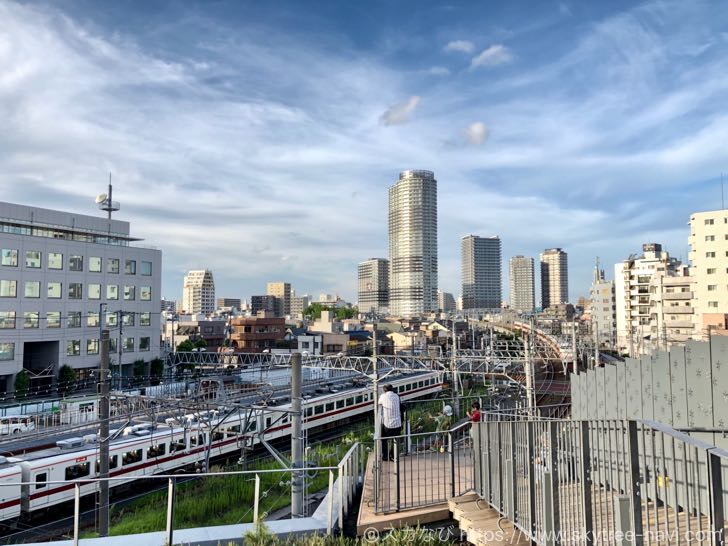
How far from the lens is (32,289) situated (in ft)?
117

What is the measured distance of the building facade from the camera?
34.5 meters

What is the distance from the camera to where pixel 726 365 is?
6031 millimetres

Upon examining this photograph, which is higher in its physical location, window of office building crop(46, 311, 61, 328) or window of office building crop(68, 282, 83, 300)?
window of office building crop(68, 282, 83, 300)

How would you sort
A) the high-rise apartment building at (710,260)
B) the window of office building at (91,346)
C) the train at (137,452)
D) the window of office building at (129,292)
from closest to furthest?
the train at (137,452) < the window of office building at (91,346) < the window of office building at (129,292) < the high-rise apartment building at (710,260)

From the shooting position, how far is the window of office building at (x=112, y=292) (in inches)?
1593

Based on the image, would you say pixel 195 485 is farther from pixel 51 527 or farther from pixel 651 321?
pixel 651 321

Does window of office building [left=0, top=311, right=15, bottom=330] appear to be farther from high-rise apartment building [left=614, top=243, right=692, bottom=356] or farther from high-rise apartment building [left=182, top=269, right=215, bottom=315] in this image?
high-rise apartment building [left=182, top=269, right=215, bottom=315]

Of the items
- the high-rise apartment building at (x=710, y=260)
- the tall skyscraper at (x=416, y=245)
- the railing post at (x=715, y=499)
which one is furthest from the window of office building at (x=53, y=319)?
the tall skyscraper at (x=416, y=245)

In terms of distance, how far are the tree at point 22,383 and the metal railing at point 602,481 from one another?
34219 mm

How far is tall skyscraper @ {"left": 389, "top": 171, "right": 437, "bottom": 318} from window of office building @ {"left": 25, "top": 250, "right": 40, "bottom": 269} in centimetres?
13320

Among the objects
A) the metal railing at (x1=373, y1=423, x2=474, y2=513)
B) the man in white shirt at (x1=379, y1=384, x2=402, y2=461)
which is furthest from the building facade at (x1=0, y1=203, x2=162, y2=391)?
the metal railing at (x1=373, y1=423, x2=474, y2=513)

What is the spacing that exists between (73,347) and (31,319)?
336 cm

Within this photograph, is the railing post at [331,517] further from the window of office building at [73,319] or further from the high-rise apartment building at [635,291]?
the high-rise apartment building at [635,291]

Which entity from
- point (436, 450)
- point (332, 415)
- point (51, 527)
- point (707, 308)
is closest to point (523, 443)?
point (436, 450)
